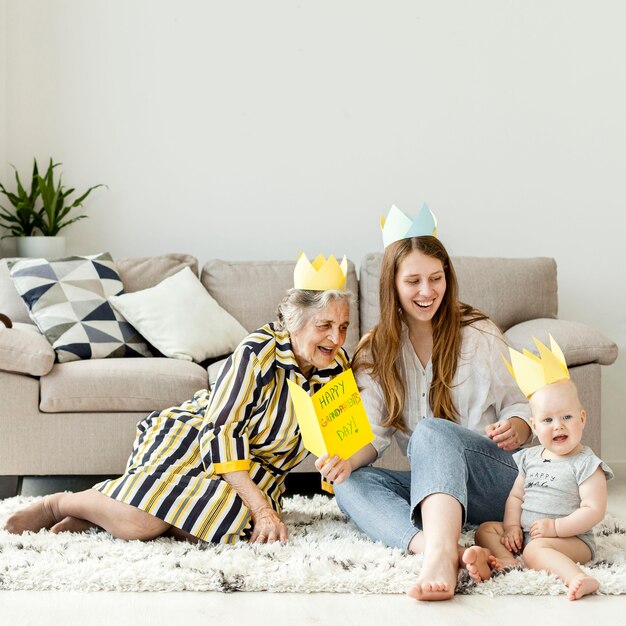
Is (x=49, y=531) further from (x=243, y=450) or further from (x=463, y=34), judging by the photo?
(x=463, y=34)


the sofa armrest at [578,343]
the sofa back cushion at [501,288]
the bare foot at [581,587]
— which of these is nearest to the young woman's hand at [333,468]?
the bare foot at [581,587]

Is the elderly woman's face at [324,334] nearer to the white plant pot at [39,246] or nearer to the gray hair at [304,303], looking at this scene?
the gray hair at [304,303]

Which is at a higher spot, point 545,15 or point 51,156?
point 545,15

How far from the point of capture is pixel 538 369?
6.26ft

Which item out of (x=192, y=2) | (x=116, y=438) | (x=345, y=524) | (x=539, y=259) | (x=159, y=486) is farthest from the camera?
(x=192, y=2)

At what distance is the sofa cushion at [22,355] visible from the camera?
279 cm

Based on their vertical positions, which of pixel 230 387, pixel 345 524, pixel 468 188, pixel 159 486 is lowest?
pixel 345 524

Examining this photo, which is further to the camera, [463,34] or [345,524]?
[463,34]

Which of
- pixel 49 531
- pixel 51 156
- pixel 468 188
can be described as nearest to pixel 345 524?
pixel 49 531

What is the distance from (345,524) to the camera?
2355 millimetres

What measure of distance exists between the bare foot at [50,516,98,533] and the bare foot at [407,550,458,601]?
91 cm

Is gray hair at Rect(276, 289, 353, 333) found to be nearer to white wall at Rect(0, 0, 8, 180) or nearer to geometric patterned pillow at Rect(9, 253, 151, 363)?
geometric patterned pillow at Rect(9, 253, 151, 363)

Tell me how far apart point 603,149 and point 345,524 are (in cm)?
225

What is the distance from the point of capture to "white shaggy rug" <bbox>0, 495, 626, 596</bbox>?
181cm
